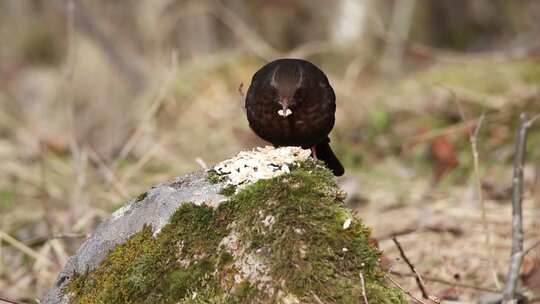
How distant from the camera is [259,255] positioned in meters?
2.15

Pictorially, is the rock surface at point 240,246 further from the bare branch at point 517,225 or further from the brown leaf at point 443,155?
the brown leaf at point 443,155

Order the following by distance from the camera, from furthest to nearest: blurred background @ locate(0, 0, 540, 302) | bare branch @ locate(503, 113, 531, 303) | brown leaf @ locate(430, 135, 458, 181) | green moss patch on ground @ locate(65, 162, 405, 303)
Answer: brown leaf @ locate(430, 135, 458, 181)
blurred background @ locate(0, 0, 540, 302)
bare branch @ locate(503, 113, 531, 303)
green moss patch on ground @ locate(65, 162, 405, 303)

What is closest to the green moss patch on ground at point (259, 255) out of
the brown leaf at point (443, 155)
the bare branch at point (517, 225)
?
the bare branch at point (517, 225)

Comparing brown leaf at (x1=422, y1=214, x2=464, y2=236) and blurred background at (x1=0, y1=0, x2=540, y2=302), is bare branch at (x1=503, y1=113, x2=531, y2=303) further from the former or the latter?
brown leaf at (x1=422, y1=214, x2=464, y2=236)

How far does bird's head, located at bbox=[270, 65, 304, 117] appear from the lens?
10.3 ft

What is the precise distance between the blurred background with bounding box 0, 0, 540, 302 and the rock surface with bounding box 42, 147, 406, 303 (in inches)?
27.8

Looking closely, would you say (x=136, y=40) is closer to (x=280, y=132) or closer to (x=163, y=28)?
(x=163, y=28)

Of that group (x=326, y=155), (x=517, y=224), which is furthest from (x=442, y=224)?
(x=517, y=224)

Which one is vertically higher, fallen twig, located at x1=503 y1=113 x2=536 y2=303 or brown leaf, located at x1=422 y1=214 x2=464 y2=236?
brown leaf, located at x1=422 y1=214 x2=464 y2=236

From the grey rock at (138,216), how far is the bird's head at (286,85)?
2.28 ft

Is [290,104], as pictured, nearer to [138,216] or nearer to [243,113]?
[138,216]

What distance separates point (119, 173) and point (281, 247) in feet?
13.2

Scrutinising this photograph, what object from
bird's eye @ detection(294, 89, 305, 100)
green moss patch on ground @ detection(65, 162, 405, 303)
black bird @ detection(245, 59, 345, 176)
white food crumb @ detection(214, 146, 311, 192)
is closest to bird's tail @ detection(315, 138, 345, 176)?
black bird @ detection(245, 59, 345, 176)

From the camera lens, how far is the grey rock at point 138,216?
2.38 meters
